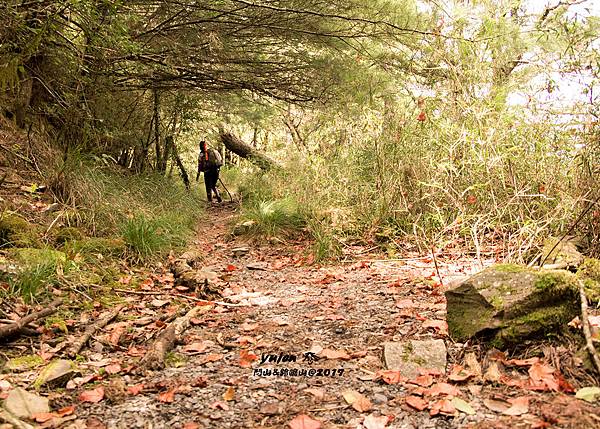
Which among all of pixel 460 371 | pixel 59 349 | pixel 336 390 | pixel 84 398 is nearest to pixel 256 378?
pixel 336 390

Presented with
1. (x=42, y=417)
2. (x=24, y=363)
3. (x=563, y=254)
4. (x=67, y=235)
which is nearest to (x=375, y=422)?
(x=42, y=417)

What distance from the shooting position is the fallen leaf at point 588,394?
1540 mm

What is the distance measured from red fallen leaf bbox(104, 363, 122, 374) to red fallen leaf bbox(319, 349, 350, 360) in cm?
107

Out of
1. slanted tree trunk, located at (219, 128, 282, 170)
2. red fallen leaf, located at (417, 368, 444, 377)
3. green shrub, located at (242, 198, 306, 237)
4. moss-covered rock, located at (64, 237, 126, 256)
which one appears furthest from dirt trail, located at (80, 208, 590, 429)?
slanted tree trunk, located at (219, 128, 282, 170)

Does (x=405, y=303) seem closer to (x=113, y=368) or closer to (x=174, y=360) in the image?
(x=174, y=360)

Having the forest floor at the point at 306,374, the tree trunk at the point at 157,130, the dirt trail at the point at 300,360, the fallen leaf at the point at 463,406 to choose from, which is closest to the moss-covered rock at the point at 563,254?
the forest floor at the point at 306,374

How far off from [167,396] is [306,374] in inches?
25.8

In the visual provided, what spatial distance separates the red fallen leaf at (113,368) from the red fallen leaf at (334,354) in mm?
1066

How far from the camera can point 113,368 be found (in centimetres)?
224

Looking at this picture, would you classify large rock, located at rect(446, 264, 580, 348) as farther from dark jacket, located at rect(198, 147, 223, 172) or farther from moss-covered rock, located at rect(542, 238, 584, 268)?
dark jacket, located at rect(198, 147, 223, 172)

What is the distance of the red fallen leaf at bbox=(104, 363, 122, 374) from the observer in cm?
221

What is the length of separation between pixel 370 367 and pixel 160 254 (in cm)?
329

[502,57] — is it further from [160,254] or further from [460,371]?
[160,254]

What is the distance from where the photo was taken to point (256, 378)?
2.10m
